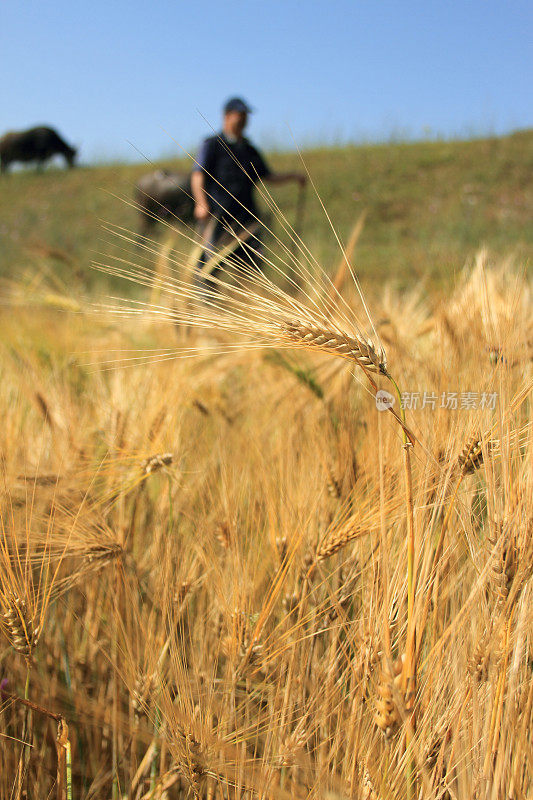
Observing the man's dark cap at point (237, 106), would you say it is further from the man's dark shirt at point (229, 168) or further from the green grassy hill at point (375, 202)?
the green grassy hill at point (375, 202)

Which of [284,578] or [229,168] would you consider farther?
[229,168]

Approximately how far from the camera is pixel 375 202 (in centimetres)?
1133

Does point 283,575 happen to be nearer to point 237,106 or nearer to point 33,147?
point 237,106

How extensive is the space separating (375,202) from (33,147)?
10921 mm

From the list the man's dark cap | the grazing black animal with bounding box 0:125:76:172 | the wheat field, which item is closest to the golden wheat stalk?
the wheat field

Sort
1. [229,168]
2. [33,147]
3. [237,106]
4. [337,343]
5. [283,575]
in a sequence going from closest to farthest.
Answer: [337,343]
[283,575]
[237,106]
[229,168]
[33,147]

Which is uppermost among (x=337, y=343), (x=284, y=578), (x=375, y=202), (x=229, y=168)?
(x=375, y=202)

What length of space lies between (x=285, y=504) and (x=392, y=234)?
391 inches

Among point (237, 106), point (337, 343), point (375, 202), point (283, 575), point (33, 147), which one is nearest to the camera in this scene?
point (337, 343)

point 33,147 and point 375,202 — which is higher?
point 33,147

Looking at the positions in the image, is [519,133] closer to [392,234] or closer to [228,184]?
[392,234]

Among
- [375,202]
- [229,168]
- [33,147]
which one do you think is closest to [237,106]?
[229,168]

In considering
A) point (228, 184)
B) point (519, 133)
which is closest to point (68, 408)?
point (228, 184)

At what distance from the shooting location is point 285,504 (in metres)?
0.69
